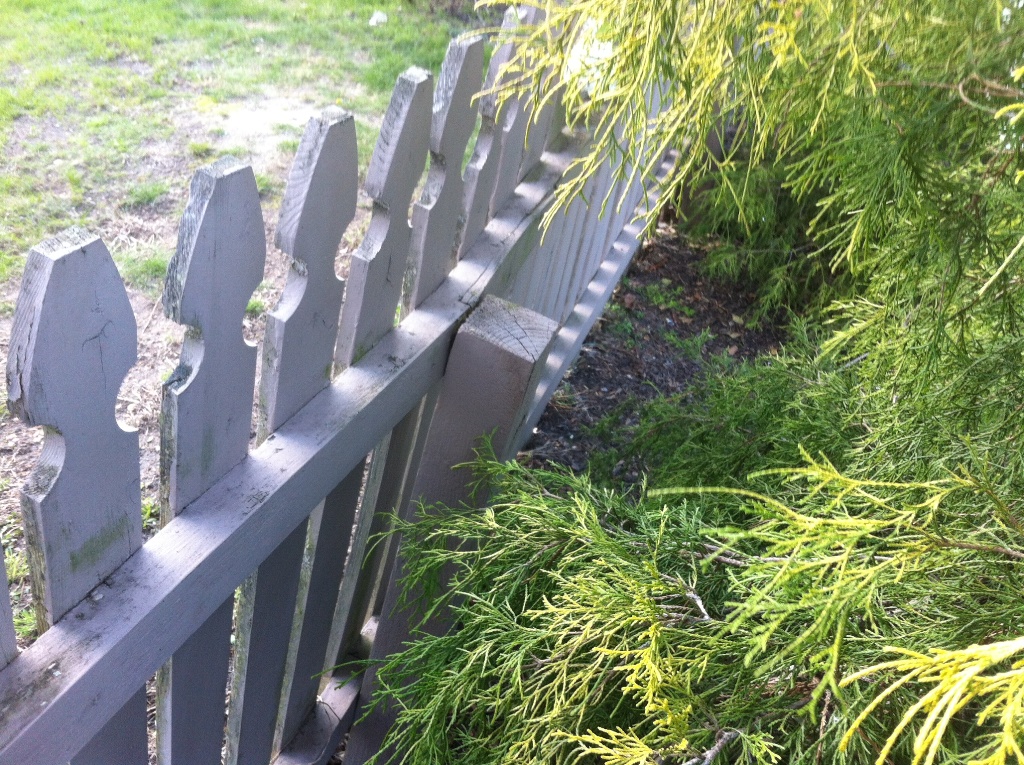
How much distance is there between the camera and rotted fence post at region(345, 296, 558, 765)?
1776mm

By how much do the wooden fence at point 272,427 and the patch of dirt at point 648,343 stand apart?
1.30 metres

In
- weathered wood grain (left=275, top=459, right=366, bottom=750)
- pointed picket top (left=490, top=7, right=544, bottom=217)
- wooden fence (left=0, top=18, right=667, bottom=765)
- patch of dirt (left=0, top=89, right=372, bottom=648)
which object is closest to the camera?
wooden fence (left=0, top=18, right=667, bottom=765)

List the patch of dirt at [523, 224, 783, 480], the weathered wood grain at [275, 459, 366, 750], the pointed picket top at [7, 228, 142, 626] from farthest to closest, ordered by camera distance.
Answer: the patch of dirt at [523, 224, 783, 480] → the weathered wood grain at [275, 459, 366, 750] → the pointed picket top at [7, 228, 142, 626]

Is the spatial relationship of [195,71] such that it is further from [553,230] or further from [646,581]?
[646,581]

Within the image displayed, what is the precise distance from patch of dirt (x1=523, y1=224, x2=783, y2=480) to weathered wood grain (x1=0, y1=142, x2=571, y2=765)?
63.6 inches

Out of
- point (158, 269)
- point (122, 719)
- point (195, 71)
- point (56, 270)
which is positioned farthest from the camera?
point (195, 71)

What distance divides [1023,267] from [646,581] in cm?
91

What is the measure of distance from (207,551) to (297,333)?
381 mm

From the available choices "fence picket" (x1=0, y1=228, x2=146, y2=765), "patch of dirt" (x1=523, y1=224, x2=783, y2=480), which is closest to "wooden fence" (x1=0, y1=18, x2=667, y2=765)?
"fence picket" (x1=0, y1=228, x2=146, y2=765)

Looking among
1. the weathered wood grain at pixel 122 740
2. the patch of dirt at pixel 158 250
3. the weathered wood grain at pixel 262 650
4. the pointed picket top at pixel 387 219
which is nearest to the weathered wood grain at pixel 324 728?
the weathered wood grain at pixel 262 650

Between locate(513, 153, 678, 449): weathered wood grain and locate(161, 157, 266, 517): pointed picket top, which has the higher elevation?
locate(161, 157, 266, 517): pointed picket top

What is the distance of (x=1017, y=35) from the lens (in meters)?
1.41

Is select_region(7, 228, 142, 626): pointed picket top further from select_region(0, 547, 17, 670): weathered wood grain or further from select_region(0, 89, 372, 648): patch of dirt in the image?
select_region(0, 89, 372, 648): patch of dirt

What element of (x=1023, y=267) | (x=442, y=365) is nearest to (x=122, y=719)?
(x=442, y=365)
